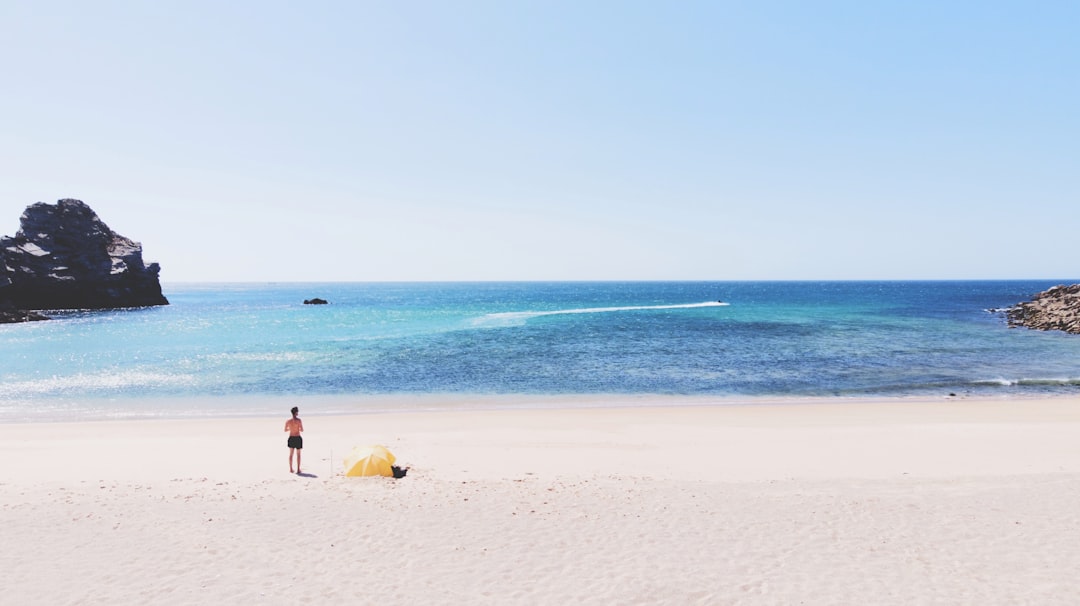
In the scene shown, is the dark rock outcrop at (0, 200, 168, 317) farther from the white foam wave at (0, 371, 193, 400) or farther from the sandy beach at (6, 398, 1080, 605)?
the sandy beach at (6, 398, 1080, 605)

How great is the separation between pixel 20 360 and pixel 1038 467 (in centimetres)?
5555

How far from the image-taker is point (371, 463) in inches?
552

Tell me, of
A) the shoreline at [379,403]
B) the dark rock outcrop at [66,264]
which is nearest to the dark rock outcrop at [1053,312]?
the shoreline at [379,403]

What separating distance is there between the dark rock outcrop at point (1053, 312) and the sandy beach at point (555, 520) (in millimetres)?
48895

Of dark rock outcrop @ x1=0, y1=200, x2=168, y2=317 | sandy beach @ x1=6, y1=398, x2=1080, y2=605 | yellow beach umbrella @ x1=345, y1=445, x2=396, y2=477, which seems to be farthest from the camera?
dark rock outcrop @ x1=0, y1=200, x2=168, y2=317

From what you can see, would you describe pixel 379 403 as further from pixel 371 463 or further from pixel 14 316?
pixel 14 316

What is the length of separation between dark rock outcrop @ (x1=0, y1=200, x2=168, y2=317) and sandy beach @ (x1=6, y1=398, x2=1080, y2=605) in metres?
96.6

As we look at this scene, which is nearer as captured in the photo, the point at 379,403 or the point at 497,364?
the point at 379,403

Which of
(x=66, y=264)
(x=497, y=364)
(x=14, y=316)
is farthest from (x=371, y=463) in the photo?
(x=66, y=264)

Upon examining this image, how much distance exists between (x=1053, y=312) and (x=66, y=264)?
140520 mm

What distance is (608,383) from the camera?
103 ft

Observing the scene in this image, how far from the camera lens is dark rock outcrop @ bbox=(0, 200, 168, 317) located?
90.0 meters

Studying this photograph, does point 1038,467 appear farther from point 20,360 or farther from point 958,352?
point 20,360

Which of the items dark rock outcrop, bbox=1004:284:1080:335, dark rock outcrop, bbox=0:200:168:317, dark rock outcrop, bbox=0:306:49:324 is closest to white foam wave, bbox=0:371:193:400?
dark rock outcrop, bbox=0:306:49:324
